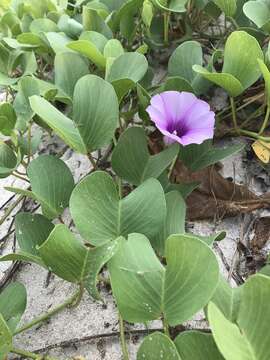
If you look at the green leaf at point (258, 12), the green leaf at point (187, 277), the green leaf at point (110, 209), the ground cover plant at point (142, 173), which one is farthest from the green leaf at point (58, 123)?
the green leaf at point (258, 12)

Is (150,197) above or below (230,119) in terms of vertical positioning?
above

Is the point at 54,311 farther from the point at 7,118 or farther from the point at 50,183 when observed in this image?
the point at 7,118

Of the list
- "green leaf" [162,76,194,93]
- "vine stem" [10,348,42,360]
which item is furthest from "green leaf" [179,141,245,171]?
"vine stem" [10,348,42,360]

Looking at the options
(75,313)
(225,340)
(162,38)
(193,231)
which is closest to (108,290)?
(75,313)

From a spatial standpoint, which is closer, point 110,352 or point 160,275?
point 160,275

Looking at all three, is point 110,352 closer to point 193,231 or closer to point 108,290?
point 108,290

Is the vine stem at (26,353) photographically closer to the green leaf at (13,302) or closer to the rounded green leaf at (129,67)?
the green leaf at (13,302)
